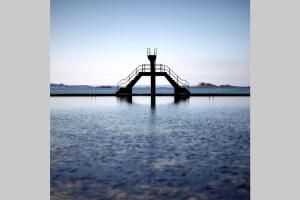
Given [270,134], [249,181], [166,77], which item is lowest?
[249,181]

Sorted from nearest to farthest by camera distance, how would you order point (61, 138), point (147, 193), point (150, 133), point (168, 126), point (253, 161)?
1. point (147, 193)
2. point (253, 161)
3. point (61, 138)
4. point (150, 133)
5. point (168, 126)

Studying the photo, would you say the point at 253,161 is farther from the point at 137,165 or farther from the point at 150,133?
the point at 150,133

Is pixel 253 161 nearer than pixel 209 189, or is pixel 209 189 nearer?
pixel 209 189

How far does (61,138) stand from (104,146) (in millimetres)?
3259

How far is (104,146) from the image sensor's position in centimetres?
1357

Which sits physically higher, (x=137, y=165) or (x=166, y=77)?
(x=166, y=77)

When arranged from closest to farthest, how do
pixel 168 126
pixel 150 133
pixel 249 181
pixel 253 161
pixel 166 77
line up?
pixel 249 181 → pixel 253 161 → pixel 150 133 → pixel 168 126 → pixel 166 77

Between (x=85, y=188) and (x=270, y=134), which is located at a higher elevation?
(x=270, y=134)

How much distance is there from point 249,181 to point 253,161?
114cm

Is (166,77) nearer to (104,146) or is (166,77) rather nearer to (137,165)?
(104,146)

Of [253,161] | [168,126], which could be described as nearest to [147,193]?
[253,161]

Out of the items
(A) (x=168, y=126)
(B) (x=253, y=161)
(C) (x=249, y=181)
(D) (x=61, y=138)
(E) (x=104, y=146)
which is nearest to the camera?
(C) (x=249, y=181)

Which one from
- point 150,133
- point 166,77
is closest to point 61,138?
point 150,133

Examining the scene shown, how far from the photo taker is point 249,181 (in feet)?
28.8
